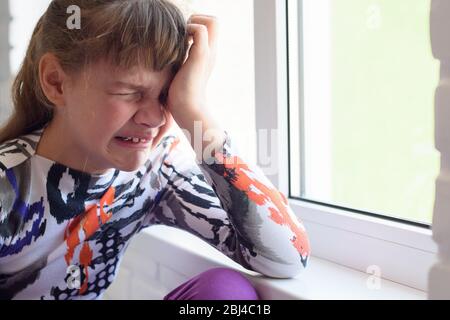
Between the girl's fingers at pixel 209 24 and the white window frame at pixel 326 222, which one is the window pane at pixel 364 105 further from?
the girl's fingers at pixel 209 24

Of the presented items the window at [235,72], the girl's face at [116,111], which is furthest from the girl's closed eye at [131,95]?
the window at [235,72]

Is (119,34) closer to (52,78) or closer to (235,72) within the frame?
(52,78)

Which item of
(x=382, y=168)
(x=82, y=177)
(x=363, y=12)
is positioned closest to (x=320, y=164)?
(x=382, y=168)

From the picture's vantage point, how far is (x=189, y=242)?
97cm

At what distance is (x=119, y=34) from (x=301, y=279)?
43 cm

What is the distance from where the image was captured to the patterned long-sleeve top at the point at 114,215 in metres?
0.71

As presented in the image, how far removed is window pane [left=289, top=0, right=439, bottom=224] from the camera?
0.71m

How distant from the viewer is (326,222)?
2.75 ft

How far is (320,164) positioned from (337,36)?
0.70ft

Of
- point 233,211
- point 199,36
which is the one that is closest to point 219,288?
point 233,211

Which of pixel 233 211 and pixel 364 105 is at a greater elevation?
pixel 364 105

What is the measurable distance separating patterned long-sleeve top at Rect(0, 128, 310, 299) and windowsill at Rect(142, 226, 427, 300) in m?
0.03
